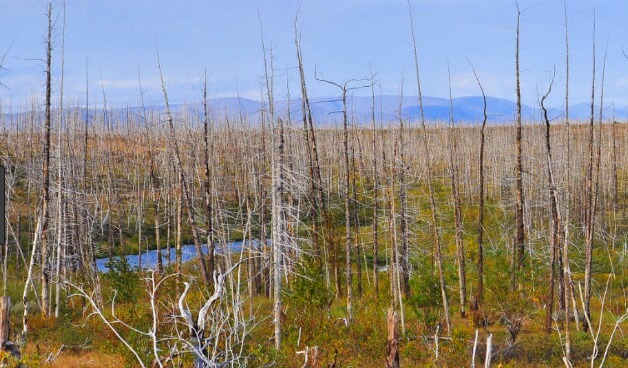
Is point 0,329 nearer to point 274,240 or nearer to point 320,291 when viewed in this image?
point 274,240

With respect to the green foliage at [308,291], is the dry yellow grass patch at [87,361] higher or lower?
lower

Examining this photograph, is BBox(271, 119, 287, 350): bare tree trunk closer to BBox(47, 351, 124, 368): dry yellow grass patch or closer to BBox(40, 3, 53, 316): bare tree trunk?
BBox(47, 351, 124, 368): dry yellow grass patch

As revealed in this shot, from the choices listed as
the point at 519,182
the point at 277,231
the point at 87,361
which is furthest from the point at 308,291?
the point at 519,182

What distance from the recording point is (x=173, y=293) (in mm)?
15617

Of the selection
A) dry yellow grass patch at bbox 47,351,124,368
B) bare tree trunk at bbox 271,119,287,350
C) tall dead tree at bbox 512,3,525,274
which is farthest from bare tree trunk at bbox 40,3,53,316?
tall dead tree at bbox 512,3,525,274

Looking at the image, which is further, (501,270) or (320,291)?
(501,270)

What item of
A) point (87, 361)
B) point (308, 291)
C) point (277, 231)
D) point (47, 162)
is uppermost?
point (47, 162)

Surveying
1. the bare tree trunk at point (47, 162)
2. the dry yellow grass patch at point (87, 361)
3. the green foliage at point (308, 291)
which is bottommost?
the dry yellow grass patch at point (87, 361)

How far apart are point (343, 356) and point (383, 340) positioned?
4.08ft

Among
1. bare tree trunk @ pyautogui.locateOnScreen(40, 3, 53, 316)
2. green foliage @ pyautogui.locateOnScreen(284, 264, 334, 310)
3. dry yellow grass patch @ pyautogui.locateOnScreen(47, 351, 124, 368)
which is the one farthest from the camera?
bare tree trunk @ pyautogui.locateOnScreen(40, 3, 53, 316)

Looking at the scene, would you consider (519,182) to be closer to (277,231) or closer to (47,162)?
(277,231)

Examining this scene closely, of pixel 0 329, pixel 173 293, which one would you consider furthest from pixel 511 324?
pixel 0 329

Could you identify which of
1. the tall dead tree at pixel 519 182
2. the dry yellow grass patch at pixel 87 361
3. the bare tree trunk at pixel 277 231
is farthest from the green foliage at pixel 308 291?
the tall dead tree at pixel 519 182

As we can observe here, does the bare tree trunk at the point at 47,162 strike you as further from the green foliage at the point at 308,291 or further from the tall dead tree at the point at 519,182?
the tall dead tree at the point at 519,182
